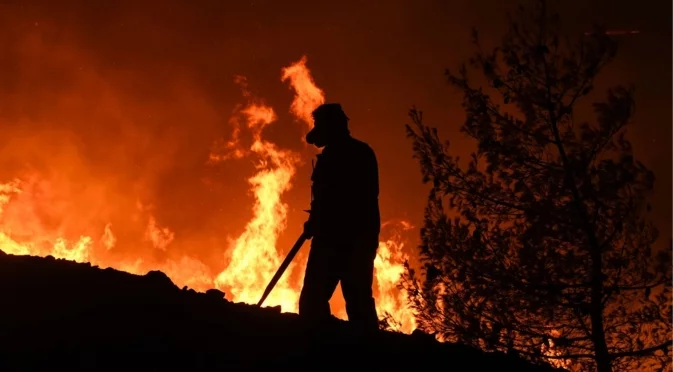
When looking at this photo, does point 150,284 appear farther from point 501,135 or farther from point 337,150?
point 501,135

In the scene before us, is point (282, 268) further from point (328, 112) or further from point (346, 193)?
point (328, 112)

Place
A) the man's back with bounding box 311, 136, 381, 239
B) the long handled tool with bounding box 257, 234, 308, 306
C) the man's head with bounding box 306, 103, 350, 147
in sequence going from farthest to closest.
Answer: the long handled tool with bounding box 257, 234, 308, 306 → the man's head with bounding box 306, 103, 350, 147 → the man's back with bounding box 311, 136, 381, 239

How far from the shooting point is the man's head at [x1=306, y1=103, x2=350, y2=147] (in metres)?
5.58

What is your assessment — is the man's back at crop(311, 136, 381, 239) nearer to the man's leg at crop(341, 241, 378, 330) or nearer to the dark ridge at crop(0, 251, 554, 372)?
the man's leg at crop(341, 241, 378, 330)

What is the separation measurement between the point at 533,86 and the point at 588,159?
1270mm

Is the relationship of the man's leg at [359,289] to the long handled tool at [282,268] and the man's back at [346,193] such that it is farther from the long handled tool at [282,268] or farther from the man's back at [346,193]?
the long handled tool at [282,268]

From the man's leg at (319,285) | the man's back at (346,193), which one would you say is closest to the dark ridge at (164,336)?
the man's leg at (319,285)

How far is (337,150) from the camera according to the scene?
5.52 metres

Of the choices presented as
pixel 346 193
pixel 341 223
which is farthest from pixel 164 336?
pixel 346 193

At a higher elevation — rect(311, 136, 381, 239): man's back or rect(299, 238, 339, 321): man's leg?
rect(311, 136, 381, 239): man's back

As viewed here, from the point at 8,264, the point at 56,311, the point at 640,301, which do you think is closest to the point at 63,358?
the point at 56,311

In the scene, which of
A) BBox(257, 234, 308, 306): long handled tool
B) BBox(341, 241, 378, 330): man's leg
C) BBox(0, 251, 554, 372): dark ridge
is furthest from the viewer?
BBox(257, 234, 308, 306): long handled tool

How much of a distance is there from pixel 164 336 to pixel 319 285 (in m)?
1.65

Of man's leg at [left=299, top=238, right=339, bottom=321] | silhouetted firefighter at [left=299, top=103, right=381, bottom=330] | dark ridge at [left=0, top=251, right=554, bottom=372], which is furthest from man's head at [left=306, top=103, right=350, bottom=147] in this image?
dark ridge at [left=0, top=251, right=554, bottom=372]
